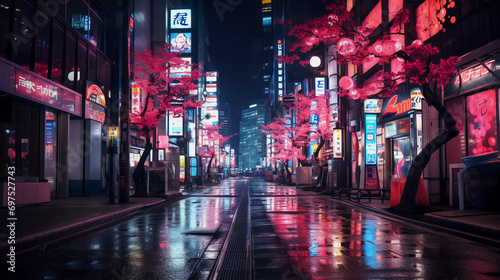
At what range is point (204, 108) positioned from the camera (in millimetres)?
A: 80500

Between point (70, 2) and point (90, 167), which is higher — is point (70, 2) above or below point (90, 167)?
above

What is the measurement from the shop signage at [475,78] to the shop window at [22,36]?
62.3ft

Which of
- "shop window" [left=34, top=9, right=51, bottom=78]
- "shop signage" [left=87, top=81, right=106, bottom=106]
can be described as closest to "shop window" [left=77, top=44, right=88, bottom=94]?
"shop signage" [left=87, top=81, right=106, bottom=106]

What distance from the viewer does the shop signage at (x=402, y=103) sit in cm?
1975

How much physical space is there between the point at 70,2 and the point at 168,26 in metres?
28.3

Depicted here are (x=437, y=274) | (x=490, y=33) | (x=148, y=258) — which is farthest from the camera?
(x=490, y=33)

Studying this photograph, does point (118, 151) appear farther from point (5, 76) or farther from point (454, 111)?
point (454, 111)

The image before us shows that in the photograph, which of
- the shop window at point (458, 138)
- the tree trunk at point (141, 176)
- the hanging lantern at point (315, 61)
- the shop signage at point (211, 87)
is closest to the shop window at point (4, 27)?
the tree trunk at point (141, 176)

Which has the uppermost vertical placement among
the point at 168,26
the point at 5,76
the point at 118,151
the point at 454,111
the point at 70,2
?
the point at 168,26

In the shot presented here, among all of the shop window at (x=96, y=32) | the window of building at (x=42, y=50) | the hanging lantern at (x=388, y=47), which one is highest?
the shop window at (x=96, y=32)

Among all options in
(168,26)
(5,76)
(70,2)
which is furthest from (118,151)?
(168,26)

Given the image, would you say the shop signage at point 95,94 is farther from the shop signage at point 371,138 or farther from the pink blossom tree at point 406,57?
the shop signage at point 371,138

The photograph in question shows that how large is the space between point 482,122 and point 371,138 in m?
9.85

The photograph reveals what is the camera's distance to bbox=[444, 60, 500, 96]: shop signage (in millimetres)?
14648
